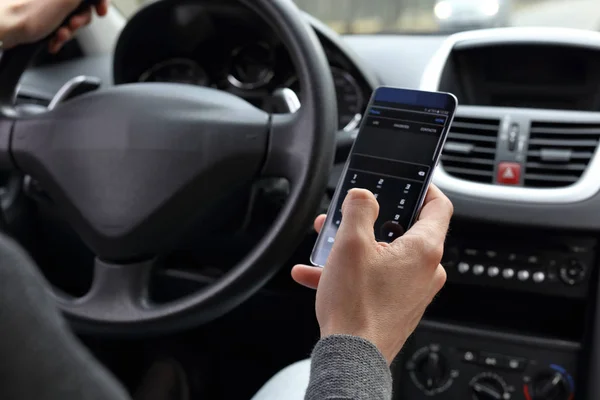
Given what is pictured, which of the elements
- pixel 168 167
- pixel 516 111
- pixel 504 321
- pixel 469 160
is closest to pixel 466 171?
pixel 469 160

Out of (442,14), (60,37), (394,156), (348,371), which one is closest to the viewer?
(348,371)

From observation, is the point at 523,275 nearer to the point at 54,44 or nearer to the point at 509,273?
the point at 509,273

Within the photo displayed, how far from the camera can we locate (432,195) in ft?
2.69

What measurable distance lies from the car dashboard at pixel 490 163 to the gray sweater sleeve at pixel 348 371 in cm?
63

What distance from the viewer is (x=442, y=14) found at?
154 cm

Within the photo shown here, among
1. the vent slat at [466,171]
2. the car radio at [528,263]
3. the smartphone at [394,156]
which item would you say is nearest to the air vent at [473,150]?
the vent slat at [466,171]

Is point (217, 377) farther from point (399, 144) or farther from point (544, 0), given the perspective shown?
point (544, 0)

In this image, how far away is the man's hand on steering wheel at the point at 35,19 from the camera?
1018 mm

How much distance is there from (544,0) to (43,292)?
1.41 meters

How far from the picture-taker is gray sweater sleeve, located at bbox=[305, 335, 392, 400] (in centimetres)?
58

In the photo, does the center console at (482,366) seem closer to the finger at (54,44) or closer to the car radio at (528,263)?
the car radio at (528,263)

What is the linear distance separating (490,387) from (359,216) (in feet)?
2.51

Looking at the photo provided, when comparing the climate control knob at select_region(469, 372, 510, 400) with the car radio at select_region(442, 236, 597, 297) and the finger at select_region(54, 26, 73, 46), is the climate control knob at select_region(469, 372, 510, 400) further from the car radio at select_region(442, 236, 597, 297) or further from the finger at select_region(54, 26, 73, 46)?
the finger at select_region(54, 26, 73, 46)

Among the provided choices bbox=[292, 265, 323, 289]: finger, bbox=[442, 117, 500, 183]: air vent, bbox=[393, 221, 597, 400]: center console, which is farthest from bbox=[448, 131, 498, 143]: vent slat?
bbox=[292, 265, 323, 289]: finger
